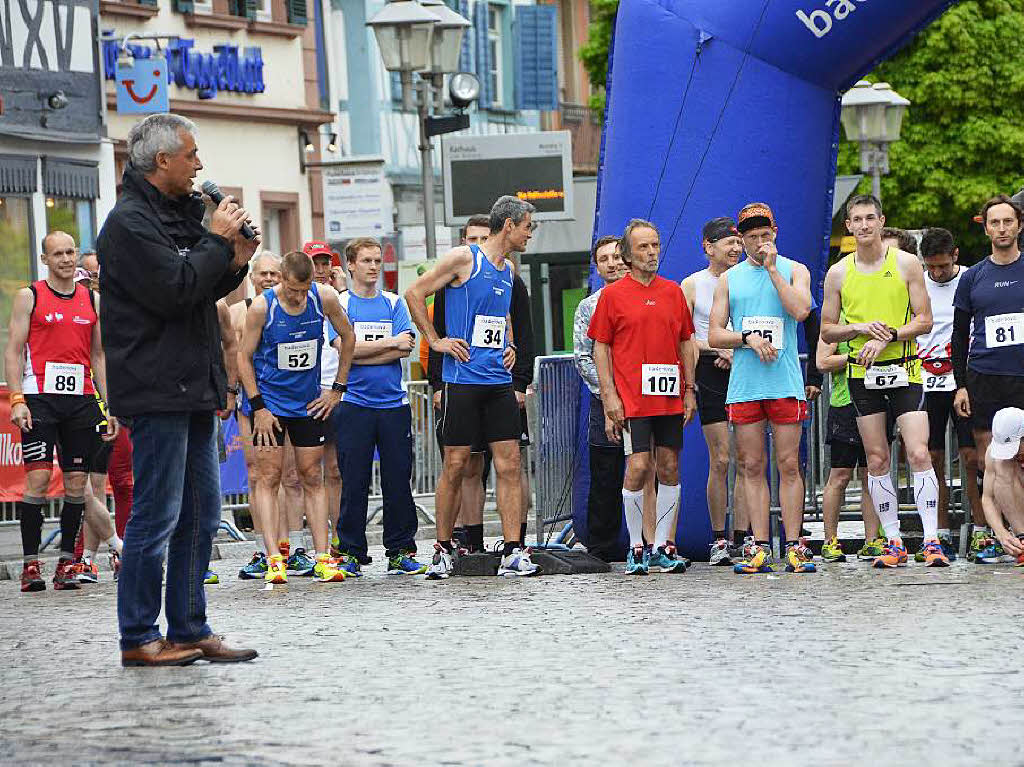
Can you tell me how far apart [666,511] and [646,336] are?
94 centimetres

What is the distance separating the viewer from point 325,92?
120ft

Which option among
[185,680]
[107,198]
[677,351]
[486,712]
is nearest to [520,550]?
[677,351]

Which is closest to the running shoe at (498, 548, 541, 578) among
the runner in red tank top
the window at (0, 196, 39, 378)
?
the runner in red tank top

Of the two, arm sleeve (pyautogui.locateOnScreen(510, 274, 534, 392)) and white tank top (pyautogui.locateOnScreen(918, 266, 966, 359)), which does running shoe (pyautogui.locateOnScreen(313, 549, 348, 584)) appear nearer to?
arm sleeve (pyautogui.locateOnScreen(510, 274, 534, 392))

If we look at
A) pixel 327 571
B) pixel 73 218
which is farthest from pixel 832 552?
pixel 73 218

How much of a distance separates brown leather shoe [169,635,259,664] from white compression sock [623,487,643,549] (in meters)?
4.23

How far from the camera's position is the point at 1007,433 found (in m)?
12.9

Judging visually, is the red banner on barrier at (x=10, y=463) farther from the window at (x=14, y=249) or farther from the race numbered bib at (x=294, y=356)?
the window at (x=14, y=249)

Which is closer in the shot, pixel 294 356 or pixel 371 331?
pixel 294 356

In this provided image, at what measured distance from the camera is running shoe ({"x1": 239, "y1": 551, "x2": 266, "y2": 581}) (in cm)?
1405

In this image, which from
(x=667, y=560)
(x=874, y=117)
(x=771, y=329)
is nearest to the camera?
(x=771, y=329)

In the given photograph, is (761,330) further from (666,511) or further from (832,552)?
(832,552)

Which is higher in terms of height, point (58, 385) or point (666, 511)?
point (58, 385)

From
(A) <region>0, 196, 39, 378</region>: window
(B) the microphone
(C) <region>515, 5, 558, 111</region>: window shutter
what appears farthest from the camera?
(C) <region>515, 5, 558, 111</region>: window shutter
